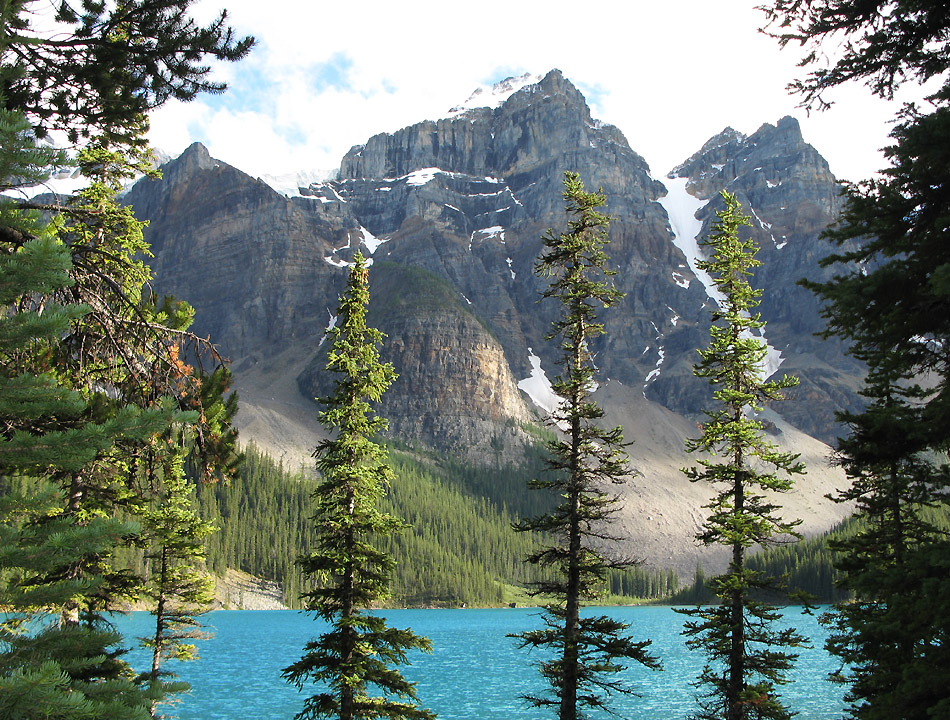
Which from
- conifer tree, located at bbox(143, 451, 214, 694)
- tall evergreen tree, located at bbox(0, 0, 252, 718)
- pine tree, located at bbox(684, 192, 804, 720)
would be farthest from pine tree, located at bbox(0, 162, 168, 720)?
conifer tree, located at bbox(143, 451, 214, 694)

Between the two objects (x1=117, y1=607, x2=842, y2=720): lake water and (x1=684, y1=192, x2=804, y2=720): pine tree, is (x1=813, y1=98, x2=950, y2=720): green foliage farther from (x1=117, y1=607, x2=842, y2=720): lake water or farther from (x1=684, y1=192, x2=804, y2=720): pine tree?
(x1=117, y1=607, x2=842, y2=720): lake water

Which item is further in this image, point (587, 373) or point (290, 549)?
point (290, 549)

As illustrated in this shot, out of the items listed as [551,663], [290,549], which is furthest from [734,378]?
[290,549]

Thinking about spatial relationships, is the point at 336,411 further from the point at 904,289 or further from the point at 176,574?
the point at 904,289

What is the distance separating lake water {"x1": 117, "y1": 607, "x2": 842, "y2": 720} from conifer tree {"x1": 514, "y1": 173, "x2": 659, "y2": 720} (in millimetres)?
3221

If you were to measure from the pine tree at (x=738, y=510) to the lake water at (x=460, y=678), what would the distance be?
6.52 meters

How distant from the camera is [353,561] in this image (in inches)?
813

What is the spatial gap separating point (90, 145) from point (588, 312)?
15.4 meters

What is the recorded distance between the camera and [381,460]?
22109 millimetres

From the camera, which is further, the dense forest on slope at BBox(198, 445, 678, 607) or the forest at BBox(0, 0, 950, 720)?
the dense forest on slope at BBox(198, 445, 678, 607)

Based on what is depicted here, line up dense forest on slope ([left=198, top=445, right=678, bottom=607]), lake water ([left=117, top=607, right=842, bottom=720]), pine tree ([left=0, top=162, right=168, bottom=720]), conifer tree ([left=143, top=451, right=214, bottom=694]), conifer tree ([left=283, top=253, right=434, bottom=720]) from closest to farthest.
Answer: pine tree ([left=0, top=162, right=168, bottom=720]) < conifer tree ([left=283, top=253, right=434, bottom=720]) < conifer tree ([left=143, top=451, right=214, bottom=694]) < lake water ([left=117, top=607, right=842, bottom=720]) < dense forest on slope ([left=198, top=445, right=678, bottom=607])

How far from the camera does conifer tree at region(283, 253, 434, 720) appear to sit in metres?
19.9

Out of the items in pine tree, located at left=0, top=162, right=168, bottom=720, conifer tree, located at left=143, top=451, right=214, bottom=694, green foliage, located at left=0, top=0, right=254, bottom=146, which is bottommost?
conifer tree, located at left=143, top=451, right=214, bottom=694

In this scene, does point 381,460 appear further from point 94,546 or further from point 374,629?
point 94,546
